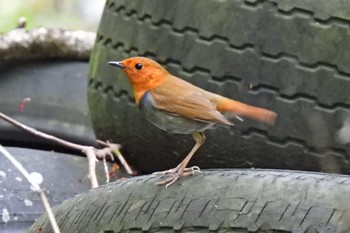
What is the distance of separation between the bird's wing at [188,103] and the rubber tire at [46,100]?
3.99ft

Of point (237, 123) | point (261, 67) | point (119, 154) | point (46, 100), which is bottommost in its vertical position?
point (46, 100)

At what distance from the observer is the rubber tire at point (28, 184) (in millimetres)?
2516

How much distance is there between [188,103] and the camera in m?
2.13

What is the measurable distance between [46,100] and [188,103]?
144 centimetres

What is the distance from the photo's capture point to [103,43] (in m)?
2.94

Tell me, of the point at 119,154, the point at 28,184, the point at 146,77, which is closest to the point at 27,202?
the point at 28,184

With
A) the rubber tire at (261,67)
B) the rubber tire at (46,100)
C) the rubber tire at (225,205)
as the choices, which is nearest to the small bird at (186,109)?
the rubber tire at (225,205)

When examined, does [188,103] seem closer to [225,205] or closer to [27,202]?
[225,205]

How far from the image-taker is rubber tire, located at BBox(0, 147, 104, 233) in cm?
252

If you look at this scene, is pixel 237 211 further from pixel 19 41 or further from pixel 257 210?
pixel 19 41

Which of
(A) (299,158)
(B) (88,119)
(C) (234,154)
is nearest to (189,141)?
(C) (234,154)

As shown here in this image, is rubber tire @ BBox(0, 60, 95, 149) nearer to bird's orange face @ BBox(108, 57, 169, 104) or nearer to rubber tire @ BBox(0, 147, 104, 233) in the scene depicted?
rubber tire @ BBox(0, 147, 104, 233)

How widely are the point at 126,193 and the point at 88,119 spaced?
1436 mm

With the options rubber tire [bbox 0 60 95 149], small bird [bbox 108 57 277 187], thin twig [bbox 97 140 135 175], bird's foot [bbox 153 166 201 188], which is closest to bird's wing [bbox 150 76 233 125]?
small bird [bbox 108 57 277 187]
